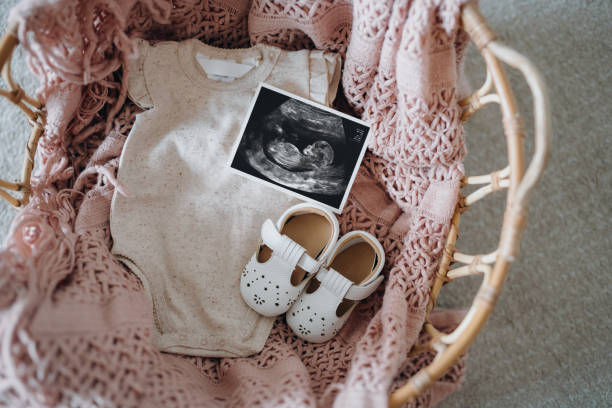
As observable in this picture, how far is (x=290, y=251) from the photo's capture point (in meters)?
0.83

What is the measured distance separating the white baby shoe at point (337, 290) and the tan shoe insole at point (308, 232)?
0.04 m

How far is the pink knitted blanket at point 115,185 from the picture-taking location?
67 centimetres

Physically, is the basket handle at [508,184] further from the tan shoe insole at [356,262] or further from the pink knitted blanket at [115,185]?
the tan shoe insole at [356,262]

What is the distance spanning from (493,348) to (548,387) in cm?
15

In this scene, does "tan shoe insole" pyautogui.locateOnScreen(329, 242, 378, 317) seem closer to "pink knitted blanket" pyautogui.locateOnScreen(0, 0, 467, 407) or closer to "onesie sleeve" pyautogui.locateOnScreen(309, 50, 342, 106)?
"pink knitted blanket" pyautogui.locateOnScreen(0, 0, 467, 407)

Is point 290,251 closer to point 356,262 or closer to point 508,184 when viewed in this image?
point 356,262

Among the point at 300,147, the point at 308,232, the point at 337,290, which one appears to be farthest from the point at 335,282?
the point at 300,147

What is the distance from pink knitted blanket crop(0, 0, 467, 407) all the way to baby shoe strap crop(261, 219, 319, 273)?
149mm

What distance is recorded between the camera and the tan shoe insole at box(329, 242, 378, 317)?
3.03 feet

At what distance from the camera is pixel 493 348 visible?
43.1 inches

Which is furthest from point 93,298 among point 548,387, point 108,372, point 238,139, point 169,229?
point 548,387

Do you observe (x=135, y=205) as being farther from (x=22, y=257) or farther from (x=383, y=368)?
(x=383, y=368)

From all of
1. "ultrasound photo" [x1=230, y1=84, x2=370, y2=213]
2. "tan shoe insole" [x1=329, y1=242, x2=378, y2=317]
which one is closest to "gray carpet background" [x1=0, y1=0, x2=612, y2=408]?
"tan shoe insole" [x1=329, y1=242, x2=378, y2=317]

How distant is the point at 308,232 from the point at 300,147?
0.18 meters
